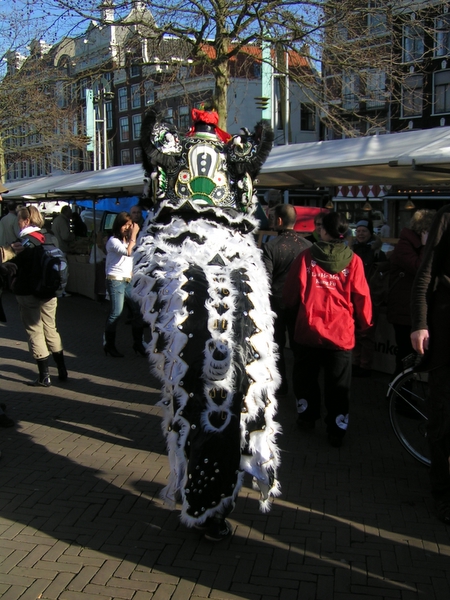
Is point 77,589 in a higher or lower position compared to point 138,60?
lower

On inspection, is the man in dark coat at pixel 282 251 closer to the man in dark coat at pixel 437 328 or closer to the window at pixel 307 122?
the man in dark coat at pixel 437 328

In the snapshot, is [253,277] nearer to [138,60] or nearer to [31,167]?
[138,60]

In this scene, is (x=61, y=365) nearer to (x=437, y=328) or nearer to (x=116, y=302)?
(x=116, y=302)

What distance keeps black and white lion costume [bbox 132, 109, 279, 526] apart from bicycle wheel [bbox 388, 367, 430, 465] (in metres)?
1.64

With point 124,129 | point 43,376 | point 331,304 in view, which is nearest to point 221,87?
point 43,376

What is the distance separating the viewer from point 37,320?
628cm

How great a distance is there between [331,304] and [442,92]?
89.8ft

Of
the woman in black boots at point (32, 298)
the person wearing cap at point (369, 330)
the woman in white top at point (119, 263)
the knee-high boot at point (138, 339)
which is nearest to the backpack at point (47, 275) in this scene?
the woman in black boots at point (32, 298)

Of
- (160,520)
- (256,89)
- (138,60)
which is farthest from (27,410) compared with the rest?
(256,89)

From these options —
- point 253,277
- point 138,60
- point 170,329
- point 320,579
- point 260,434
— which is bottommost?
point 320,579

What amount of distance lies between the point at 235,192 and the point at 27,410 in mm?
3240

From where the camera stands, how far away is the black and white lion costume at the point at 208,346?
→ 3049 millimetres

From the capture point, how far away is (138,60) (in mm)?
13219

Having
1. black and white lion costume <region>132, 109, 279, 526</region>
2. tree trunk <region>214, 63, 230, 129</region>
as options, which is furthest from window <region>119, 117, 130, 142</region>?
black and white lion costume <region>132, 109, 279, 526</region>
